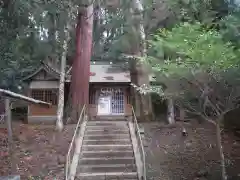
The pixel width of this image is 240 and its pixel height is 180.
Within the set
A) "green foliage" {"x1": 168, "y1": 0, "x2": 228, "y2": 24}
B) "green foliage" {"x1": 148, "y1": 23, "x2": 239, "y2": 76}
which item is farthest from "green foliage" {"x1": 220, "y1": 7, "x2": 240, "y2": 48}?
"green foliage" {"x1": 168, "y1": 0, "x2": 228, "y2": 24}

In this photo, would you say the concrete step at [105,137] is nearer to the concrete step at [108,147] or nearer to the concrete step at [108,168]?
the concrete step at [108,147]

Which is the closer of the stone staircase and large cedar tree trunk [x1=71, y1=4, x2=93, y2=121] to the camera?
the stone staircase

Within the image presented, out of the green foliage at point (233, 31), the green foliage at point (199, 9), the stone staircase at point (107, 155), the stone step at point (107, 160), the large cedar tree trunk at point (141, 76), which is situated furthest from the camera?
the large cedar tree trunk at point (141, 76)

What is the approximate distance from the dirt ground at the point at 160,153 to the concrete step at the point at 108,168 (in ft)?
1.94

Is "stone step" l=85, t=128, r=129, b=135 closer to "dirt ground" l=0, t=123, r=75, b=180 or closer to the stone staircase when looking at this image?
the stone staircase

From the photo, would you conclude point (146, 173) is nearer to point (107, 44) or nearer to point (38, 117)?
point (38, 117)

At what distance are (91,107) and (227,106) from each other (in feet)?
37.7

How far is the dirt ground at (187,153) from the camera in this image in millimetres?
10922

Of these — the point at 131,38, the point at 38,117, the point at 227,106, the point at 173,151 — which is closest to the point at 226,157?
the point at 173,151

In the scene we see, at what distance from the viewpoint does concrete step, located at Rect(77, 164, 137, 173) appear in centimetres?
1102

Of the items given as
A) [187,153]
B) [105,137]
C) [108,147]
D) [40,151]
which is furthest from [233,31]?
[40,151]

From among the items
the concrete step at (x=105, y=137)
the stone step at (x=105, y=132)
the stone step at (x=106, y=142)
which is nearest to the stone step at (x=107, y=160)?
the stone step at (x=106, y=142)

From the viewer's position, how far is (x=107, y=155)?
12016mm

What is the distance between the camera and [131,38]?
695 inches
